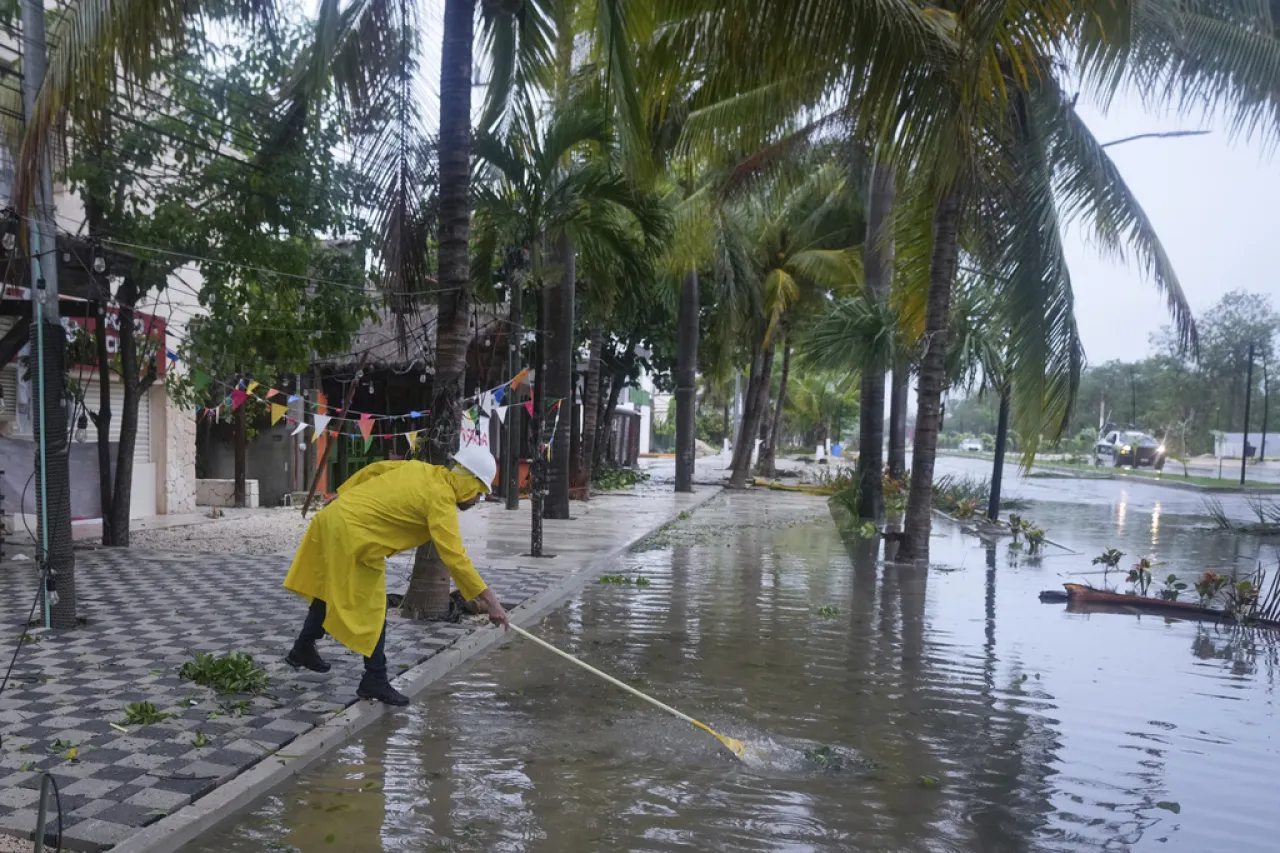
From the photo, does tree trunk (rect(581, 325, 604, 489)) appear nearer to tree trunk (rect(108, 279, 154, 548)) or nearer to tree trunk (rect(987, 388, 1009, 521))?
tree trunk (rect(987, 388, 1009, 521))

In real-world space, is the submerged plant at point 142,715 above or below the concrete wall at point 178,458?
below

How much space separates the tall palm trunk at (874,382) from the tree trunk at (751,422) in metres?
9.70

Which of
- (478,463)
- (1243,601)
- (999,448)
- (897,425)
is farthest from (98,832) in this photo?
(897,425)

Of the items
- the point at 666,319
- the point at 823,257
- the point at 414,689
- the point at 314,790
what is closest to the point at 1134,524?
the point at 823,257

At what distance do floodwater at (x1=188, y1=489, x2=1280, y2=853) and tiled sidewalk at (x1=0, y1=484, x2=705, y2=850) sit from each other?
413 mm

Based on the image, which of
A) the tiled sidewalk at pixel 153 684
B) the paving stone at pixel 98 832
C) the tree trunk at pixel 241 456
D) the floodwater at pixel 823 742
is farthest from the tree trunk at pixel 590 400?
the paving stone at pixel 98 832

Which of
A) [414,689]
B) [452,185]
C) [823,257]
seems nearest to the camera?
[414,689]

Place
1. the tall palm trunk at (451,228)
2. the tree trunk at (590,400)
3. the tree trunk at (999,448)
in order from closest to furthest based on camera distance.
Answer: the tall palm trunk at (451,228), the tree trunk at (999,448), the tree trunk at (590,400)

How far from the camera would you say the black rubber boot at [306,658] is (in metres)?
6.50

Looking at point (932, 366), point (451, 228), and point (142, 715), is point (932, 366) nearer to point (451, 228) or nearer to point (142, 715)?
point (451, 228)

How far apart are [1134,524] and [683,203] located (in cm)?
1141

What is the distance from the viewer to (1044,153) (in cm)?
1222

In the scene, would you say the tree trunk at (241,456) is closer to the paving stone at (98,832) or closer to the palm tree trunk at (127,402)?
the palm tree trunk at (127,402)

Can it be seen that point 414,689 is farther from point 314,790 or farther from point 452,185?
point 452,185
